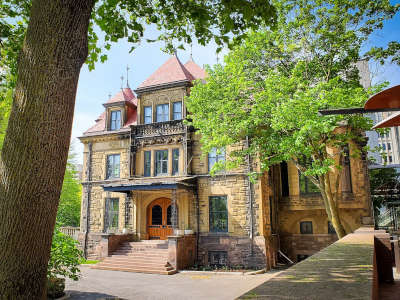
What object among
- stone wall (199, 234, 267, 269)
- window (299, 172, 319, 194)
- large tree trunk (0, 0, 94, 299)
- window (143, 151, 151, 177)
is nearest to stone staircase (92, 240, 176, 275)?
stone wall (199, 234, 267, 269)

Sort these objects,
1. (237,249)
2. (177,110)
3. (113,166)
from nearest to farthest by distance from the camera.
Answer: (237,249) < (177,110) < (113,166)

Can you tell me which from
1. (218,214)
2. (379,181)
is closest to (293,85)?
(218,214)

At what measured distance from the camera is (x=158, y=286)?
14656 mm

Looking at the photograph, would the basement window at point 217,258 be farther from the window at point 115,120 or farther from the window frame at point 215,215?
the window at point 115,120

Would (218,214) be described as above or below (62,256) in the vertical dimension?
above

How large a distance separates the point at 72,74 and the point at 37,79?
0.37 metres

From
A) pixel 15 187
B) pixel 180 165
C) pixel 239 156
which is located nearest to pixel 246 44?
pixel 239 156

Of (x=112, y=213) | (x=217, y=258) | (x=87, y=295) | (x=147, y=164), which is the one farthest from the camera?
(x=112, y=213)

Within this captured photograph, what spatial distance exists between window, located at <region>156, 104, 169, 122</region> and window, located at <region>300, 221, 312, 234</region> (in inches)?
462

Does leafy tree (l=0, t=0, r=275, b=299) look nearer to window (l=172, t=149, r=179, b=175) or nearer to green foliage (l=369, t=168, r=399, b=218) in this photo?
window (l=172, t=149, r=179, b=175)

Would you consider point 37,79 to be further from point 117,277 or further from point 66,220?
point 66,220

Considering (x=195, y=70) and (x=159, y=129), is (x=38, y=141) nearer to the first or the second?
(x=159, y=129)

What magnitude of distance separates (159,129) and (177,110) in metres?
1.81

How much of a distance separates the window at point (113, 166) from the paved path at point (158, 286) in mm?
7445
